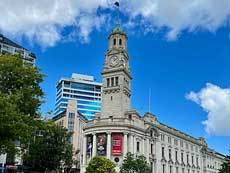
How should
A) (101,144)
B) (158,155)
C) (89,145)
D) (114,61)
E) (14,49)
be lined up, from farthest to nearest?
(14,49) < (158,155) < (114,61) < (89,145) < (101,144)

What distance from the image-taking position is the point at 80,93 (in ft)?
600

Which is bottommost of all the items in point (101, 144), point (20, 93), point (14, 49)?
point (101, 144)

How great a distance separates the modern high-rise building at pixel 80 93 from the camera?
180 m

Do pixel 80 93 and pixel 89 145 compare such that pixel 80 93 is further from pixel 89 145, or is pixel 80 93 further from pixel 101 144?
pixel 101 144

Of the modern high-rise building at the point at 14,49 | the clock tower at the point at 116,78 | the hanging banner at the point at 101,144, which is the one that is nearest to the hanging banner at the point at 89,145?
the hanging banner at the point at 101,144

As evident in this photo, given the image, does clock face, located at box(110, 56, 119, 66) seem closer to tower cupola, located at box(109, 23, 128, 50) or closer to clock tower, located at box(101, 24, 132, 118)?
clock tower, located at box(101, 24, 132, 118)

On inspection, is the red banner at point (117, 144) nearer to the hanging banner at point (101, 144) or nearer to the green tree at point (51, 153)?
the hanging banner at point (101, 144)

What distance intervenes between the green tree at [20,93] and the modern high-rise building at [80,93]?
143 metres

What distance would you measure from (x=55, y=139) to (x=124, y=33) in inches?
1586

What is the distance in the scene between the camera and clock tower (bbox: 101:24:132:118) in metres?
89.9

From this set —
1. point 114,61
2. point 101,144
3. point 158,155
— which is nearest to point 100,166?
point 101,144

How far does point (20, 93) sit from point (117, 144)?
5304 centimetres

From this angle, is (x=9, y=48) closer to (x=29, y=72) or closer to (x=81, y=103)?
(x=81, y=103)

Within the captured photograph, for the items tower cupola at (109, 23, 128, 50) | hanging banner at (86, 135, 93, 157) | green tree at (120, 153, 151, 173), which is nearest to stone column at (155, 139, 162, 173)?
hanging banner at (86, 135, 93, 157)
